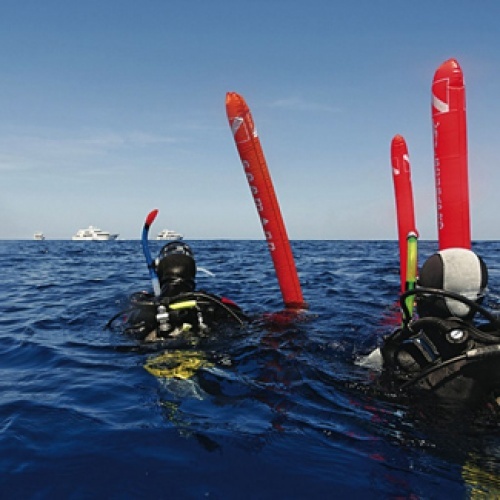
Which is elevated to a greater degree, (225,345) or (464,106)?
(464,106)

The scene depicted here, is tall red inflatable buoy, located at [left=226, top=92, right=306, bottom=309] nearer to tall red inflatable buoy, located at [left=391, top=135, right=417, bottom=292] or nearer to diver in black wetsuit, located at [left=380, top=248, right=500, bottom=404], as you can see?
tall red inflatable buoy, located at [left=391, top=135, right=417, bottom=292]

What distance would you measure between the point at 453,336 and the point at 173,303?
10.6 feet

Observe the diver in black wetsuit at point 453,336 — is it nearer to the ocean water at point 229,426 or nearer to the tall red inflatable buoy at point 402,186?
the ocean water at point 229,426

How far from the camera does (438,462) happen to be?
10.1 feet

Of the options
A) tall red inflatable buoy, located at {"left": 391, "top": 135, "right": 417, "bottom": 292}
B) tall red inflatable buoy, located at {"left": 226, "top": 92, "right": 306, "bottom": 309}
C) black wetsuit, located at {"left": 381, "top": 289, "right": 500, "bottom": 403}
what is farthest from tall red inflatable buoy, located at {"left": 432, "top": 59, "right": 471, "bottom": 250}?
black wetsuit, located at {"left": 381, "top": 289, "right": 500, "bottom": 403}

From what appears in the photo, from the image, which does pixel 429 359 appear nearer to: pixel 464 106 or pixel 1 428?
pixel 1 428

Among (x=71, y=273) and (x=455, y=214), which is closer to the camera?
(x=455, y=214)

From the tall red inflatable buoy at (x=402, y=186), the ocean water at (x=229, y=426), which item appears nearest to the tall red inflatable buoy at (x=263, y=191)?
the ocean water at (x=229, y=426)

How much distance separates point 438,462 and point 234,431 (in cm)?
145

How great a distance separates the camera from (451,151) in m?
6.98

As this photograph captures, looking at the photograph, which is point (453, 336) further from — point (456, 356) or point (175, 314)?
point (175, 314)

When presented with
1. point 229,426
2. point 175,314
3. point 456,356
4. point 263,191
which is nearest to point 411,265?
point 456,356

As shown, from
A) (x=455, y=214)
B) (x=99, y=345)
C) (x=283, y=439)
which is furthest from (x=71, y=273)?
(x=283, y=439)

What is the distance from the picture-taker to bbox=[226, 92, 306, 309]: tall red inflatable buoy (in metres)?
7.67
